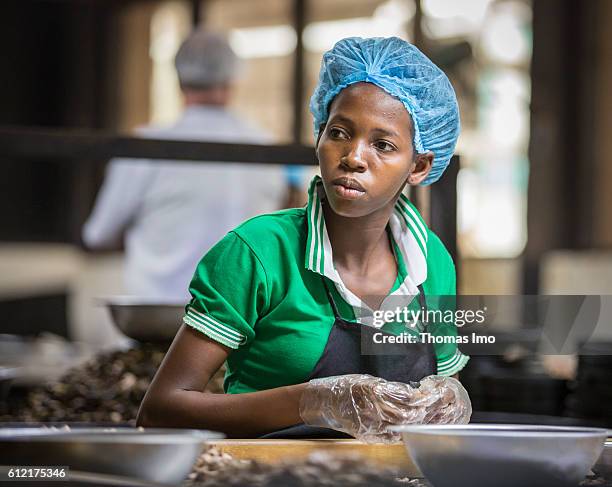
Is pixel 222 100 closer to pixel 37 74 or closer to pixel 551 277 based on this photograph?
pixel 551 277

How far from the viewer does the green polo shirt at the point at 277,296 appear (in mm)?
1287

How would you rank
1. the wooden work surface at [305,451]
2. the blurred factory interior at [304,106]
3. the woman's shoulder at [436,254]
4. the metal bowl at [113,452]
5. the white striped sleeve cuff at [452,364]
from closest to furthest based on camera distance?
1. the metal bowl at [113,452]
2. the wooden work surface at [305,451]
3. the white striped sleeve cuff at [452,364]
4. the woman's shoulder at [436,254]
5. the blurred factory interior at [304,106]

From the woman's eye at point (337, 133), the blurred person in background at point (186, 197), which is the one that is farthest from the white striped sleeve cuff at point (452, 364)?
the blurred person in background at point (186, 197)

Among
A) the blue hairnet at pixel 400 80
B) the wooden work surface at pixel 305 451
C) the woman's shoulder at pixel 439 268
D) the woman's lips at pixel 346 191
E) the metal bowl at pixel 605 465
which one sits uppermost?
the blue hairnet at pixel 400 80

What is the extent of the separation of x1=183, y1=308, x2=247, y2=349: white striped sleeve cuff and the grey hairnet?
1849 millimetres

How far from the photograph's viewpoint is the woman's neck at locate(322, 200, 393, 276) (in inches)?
52.8

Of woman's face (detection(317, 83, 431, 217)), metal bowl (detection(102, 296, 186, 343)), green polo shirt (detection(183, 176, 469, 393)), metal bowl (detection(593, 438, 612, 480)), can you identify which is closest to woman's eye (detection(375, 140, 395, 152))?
woman's face (detection(317, 83, 431, 217))

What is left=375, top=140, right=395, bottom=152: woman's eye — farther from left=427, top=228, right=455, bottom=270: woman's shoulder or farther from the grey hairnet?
the grey hairnet

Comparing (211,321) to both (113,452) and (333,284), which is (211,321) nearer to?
(333,284)

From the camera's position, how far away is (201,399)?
127 cm

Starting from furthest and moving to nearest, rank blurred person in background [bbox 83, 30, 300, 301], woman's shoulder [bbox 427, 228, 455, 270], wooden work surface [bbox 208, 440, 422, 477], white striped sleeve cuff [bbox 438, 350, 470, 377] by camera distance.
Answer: blurred person in background [bbox 83, 30, 300, 301]
woman's shoulder [bbox 427, 228, 455, 270]
white striped sleeve cuff [bbox 438, 350, 470, 377]
wooden work surface [bbox 208, 440, 422, 477]

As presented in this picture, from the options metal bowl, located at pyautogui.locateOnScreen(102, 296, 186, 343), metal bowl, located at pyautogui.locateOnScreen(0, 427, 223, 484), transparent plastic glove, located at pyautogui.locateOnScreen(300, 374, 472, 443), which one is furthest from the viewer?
metal bowl, located at pyautogui.locateOnScreen(102, 296, 186, 343)

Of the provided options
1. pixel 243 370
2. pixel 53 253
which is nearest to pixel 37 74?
pixel 53 253

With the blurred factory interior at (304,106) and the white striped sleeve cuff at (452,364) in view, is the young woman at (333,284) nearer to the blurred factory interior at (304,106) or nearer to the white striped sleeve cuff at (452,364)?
the white striped sleeve cuff at (452,364)
